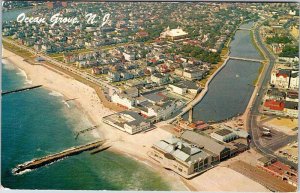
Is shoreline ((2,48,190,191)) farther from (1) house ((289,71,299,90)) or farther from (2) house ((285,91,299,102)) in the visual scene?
(1) house ((289,71,299,90))

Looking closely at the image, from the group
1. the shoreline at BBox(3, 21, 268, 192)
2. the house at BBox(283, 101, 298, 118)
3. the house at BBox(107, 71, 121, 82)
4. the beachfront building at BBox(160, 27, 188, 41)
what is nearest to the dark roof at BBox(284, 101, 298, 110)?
the house at BBox(283, 101, 298, 118)

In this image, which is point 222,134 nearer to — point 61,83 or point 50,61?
point 61,83

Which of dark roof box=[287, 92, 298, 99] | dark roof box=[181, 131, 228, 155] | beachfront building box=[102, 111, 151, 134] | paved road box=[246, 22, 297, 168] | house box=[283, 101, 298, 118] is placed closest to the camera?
A: dark roof box=[181, 131, 228, 155]

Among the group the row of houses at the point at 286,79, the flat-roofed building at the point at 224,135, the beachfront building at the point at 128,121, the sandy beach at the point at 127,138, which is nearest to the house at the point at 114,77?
the sandy beach at the point at 127,138

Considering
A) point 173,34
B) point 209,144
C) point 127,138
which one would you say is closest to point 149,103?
point 127,138

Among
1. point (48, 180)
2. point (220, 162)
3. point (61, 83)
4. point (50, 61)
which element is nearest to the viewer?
point (48, 180)

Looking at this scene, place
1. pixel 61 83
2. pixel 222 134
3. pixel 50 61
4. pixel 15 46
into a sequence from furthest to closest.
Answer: pixel 15 46
pixel 50 61
pixel 61 83
pixel 222 134

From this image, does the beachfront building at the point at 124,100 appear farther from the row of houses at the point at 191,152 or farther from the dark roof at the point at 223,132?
the dark roof at the point at 223,132

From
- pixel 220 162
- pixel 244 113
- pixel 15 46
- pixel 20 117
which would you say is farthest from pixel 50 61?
pixel 220 162
